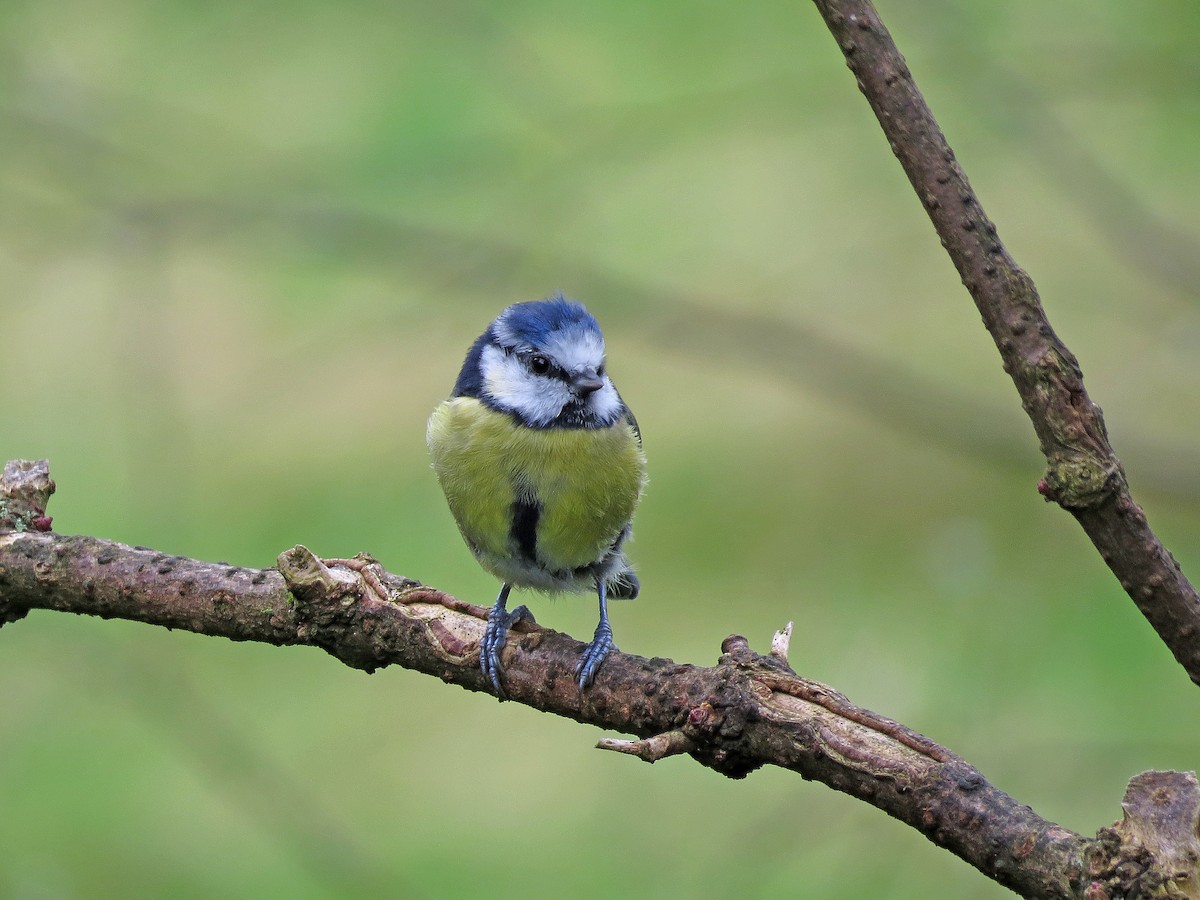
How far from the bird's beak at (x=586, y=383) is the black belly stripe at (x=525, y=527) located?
199 millimetres

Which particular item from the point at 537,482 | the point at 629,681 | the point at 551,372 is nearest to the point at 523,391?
the point at 551,372

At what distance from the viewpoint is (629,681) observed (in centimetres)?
149

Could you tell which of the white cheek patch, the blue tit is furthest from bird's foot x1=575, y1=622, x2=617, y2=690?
the white cheek patch

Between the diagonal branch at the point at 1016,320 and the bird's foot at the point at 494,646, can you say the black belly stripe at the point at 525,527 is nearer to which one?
the bird's foot at the point at 494,646

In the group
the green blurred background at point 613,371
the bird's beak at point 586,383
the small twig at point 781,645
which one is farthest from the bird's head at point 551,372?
the green blurred background at point 613,371

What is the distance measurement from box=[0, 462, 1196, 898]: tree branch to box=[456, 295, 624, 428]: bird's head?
1.26 feet

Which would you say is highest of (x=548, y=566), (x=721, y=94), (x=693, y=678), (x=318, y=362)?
(x=721, y=94)

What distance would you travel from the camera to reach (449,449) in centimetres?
195

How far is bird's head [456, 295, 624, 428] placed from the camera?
76.6 inches

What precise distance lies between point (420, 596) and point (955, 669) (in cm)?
219

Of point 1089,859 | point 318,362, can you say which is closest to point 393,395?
point 318,362

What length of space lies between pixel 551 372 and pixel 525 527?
26 cm

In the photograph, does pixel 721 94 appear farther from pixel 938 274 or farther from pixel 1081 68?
A: pixel 938 274

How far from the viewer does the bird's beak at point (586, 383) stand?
1.94 meters
